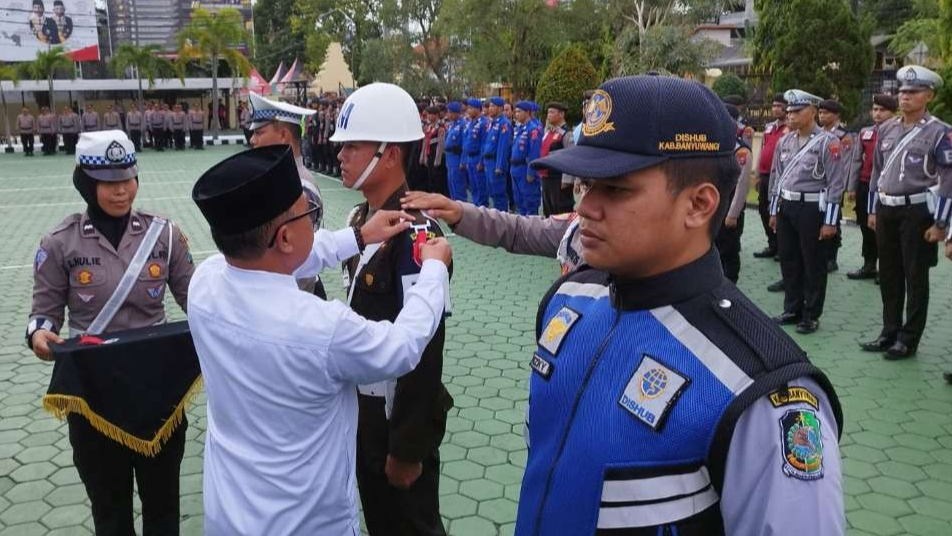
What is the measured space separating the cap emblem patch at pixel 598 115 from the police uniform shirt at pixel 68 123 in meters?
29.5

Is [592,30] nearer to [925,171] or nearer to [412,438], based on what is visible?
[925,171]

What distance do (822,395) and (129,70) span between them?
153 feet

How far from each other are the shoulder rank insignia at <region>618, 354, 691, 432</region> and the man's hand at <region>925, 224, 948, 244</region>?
15.7 feet

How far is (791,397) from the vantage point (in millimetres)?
1171

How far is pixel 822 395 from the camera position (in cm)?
122

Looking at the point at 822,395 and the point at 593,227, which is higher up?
the point at 593,227

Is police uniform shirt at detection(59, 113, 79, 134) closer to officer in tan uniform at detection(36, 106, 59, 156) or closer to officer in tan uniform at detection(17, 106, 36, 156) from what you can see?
officer in tan uniform at detection(36, 106, 59, 156)

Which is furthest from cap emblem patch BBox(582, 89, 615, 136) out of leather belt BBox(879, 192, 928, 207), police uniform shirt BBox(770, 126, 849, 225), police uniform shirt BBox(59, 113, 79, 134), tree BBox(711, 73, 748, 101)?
police uniform shirt BBox(59, 113, 79, 134)

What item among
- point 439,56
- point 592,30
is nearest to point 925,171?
point 592,30

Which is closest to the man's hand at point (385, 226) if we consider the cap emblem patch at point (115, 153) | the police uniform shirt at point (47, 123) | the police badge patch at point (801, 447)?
the cap emblem patch at point (115, 153)

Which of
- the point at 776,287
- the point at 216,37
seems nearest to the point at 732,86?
the point at 776,287

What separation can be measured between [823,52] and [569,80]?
19.0 feet

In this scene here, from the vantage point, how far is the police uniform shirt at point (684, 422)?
3.78 ft

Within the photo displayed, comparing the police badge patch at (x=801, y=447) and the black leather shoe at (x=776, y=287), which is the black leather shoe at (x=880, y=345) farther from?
the police badge patch at (x=801, y=447)
